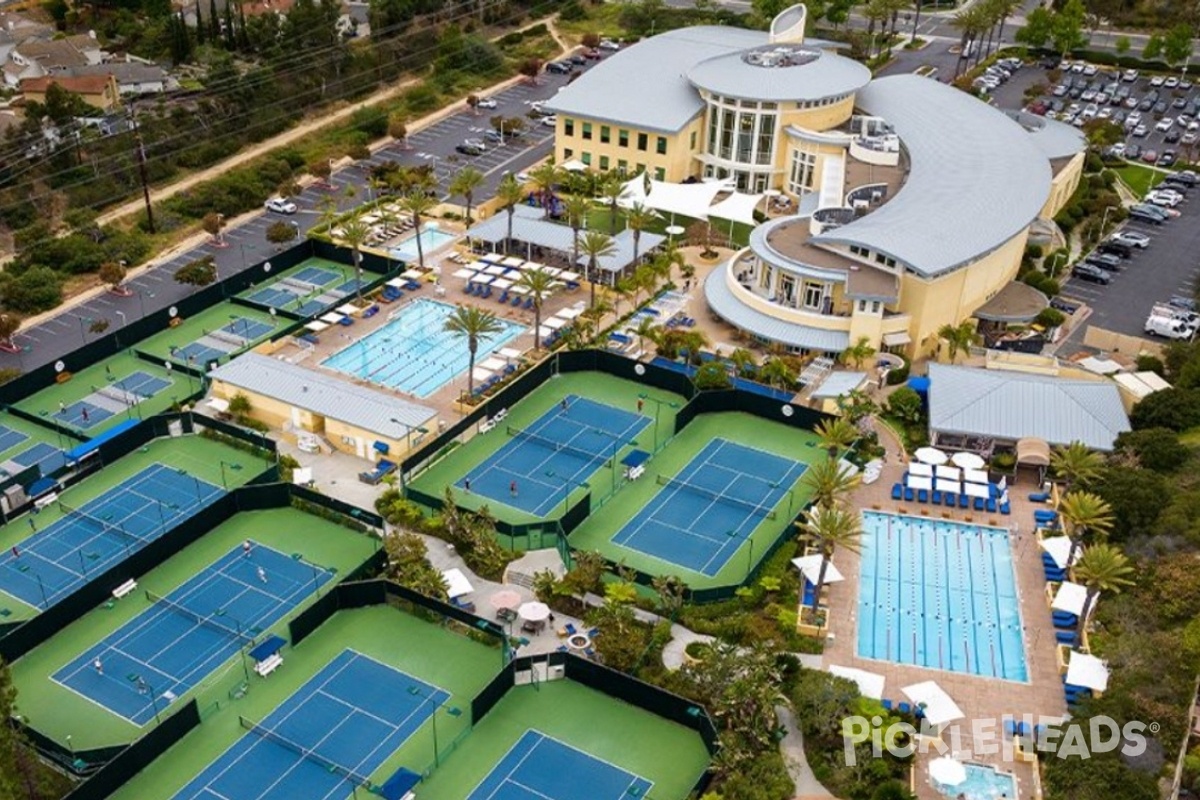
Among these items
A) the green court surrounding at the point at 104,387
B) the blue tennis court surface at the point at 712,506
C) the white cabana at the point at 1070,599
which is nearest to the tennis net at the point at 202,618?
the green court surrounding at the point at 104,387

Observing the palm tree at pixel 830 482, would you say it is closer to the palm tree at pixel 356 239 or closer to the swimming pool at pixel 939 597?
the swimming pool at pixel 939 597

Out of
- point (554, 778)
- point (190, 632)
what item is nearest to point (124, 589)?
point (190, 632)

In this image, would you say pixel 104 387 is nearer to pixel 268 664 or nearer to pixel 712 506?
pixel 268 664

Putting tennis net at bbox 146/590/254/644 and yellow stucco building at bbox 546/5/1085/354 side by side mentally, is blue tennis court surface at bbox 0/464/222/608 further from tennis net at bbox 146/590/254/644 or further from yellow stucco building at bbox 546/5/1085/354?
yellow stucco building at bbox 546/5/1085/354

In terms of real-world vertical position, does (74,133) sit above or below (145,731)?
above

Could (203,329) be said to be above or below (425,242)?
below

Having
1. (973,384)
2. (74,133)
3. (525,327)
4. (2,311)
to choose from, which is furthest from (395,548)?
(74,133)

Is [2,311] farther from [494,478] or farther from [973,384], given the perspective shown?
[973,384]
